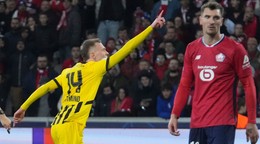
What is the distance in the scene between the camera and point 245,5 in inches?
567

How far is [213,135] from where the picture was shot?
6.68 meters

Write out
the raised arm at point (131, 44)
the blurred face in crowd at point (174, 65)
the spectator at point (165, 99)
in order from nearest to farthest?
1. the raised arm at point (131, 44)
2. the spectator at point (165, 99)
3. the blurred face in crowd at point (174, 65)

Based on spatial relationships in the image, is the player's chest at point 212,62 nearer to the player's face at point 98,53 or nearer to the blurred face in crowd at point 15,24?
the player's face at point 98,53

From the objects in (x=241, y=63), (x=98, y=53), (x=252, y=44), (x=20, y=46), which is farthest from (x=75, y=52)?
(x=241, y=63)

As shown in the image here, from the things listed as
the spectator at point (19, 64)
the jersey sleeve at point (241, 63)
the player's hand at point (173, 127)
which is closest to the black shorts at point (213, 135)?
the player's hand at point (173, 127)

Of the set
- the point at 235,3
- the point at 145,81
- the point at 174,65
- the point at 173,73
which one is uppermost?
the point at 235,3

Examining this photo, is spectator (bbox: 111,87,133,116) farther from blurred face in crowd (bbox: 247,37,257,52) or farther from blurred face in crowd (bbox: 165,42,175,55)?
blurred face in crowd (bbox: 247,37,257,52)

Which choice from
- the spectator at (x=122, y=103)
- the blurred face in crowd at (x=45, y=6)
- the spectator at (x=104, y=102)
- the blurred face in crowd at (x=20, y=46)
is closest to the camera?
the spectator at (x=122, y=103)

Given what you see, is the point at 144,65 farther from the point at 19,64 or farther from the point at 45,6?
the point at 45,6

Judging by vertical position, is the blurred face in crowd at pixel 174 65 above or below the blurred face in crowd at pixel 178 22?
below

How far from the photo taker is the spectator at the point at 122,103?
1225 cm

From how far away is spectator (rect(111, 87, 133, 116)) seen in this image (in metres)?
12.2

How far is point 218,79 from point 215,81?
0.03 metres

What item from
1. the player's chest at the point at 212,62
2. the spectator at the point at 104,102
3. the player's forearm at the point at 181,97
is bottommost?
the spectator at the point at 104,102
